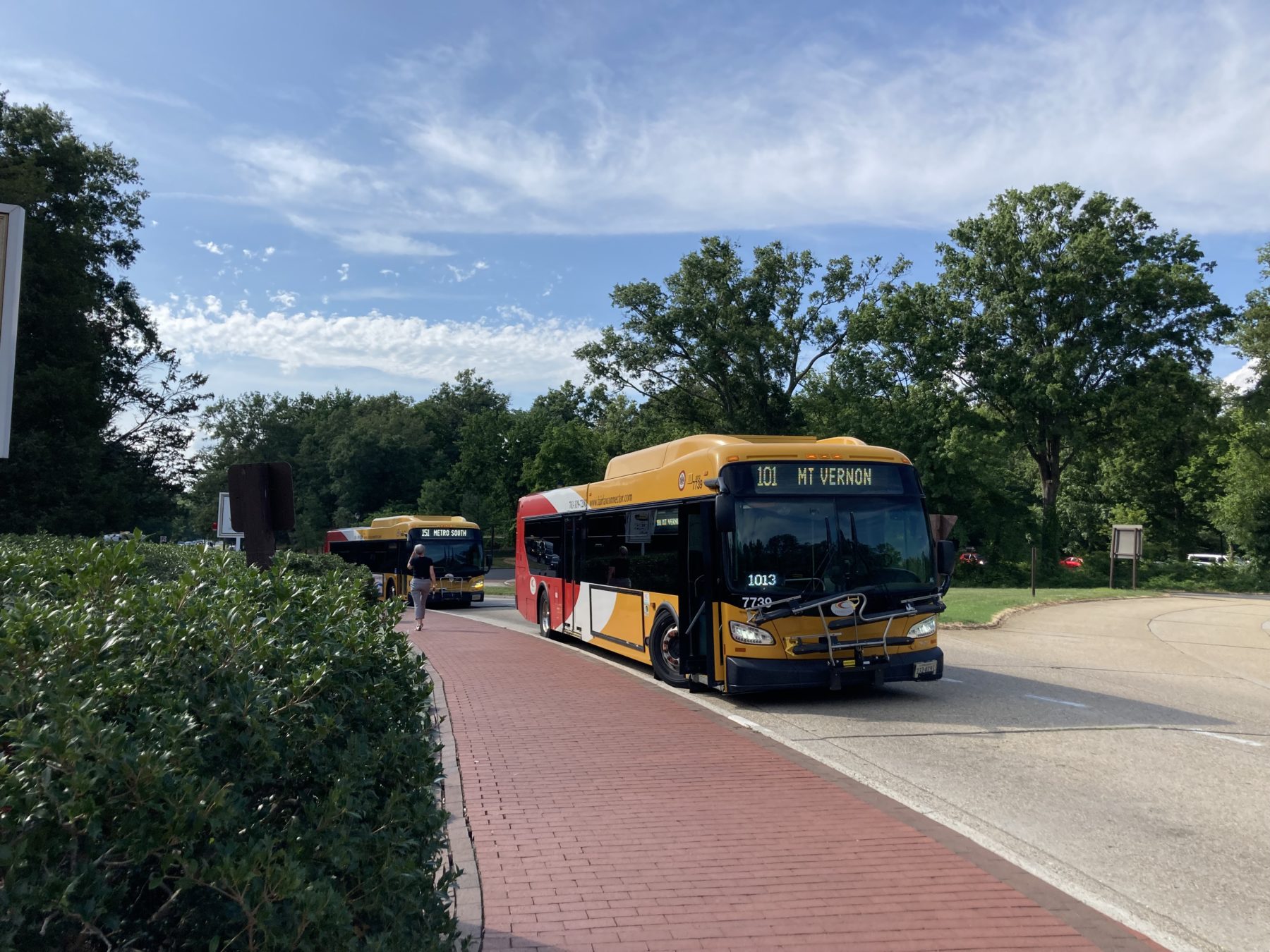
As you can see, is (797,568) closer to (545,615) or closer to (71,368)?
(545,615)

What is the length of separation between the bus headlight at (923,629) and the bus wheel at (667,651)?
274 centimetres

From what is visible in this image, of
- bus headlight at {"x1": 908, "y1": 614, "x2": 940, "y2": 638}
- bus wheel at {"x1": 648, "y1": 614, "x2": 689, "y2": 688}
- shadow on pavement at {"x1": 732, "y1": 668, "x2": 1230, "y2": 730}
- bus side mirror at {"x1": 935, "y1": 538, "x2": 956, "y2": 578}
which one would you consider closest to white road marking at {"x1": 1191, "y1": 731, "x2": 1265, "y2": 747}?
shadow on pavement at {"x1": 732, "y1": 668, "x2": 1230, "y2": 730}

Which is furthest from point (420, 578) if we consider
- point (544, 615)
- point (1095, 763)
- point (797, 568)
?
point (1095, 763)

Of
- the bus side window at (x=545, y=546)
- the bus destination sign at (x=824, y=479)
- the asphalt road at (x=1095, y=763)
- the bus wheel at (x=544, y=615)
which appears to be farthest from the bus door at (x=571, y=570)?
the bus destination sign at (x=824, y=479)

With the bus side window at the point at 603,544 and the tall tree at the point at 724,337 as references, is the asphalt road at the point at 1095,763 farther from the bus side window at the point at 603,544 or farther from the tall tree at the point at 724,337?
the tall tree at the point at 724,337

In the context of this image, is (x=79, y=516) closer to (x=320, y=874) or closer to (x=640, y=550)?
(x=640, y=550)

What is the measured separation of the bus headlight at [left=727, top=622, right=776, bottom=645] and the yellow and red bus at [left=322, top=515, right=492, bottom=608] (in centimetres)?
1934

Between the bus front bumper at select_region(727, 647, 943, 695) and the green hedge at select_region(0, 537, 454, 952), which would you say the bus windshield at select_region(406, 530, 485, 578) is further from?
the green hedge at select_region(0, 537, 454, 952)

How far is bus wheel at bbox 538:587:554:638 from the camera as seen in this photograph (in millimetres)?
19064

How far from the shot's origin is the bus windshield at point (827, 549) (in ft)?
34.8

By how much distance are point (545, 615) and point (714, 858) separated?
553 inches

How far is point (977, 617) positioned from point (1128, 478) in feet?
140

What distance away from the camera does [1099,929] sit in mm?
4590

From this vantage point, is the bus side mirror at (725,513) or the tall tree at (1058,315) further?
the tall tree at (1058,315)
